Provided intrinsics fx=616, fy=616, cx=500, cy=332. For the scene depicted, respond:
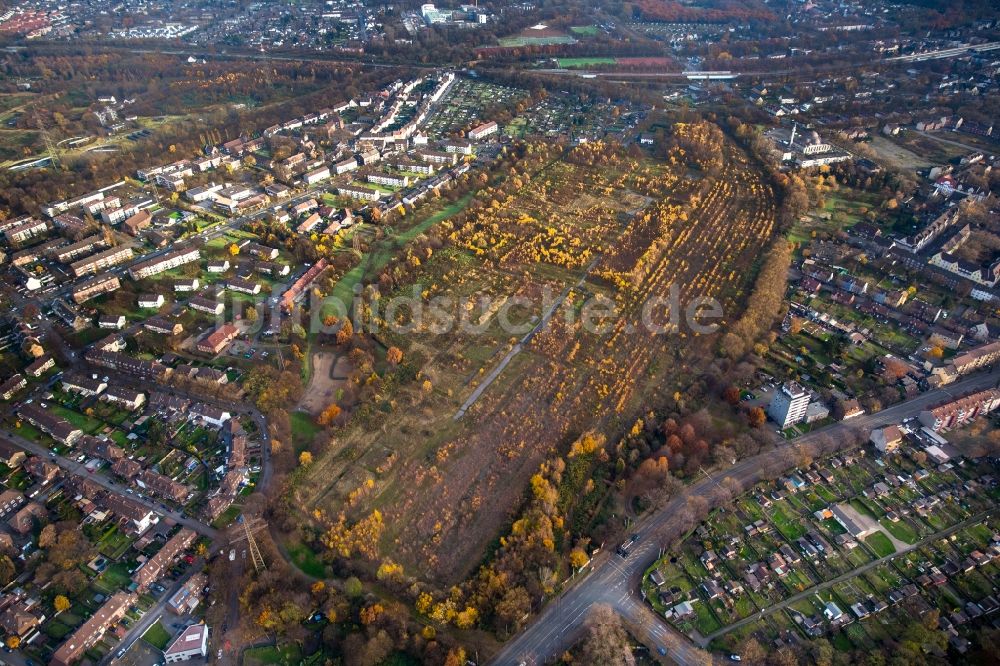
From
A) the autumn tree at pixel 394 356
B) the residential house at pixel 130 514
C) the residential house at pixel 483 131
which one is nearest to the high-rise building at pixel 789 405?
the autumn tree at pixel 394 356

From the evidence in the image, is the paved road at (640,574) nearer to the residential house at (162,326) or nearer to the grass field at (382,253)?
the grass field at (382,253)

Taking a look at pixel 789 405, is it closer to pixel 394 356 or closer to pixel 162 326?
pixel 394 356

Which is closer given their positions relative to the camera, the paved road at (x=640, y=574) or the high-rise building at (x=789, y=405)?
the paved road at (x=640, y=574)

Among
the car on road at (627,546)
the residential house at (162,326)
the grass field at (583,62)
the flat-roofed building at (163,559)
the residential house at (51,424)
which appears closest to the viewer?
the flat-roofed building at (163,559)

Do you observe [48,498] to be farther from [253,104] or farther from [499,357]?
[253,104]

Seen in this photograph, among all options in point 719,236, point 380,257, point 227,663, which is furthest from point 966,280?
point 227,663

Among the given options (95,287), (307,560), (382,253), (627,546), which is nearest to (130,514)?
(307,560)

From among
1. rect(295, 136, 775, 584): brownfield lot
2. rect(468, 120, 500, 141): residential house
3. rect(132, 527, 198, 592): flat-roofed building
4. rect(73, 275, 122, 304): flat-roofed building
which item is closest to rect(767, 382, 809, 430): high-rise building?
rect(295, 136, 775, 584): brownfield lot

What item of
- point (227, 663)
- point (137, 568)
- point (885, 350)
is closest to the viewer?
point (227, 663)
